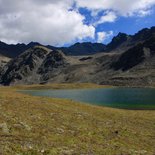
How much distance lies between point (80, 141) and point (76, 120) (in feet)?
26.3

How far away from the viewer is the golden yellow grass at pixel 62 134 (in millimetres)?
20844

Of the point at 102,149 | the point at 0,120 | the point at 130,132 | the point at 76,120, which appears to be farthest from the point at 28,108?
the point at 102,149

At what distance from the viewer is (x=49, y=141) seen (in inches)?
885

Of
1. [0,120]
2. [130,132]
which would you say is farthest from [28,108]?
[130,132]

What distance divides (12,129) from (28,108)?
945cm

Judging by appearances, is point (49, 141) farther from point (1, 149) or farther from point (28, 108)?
point (28, 108)

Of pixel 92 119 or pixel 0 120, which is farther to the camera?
pixel 92 119

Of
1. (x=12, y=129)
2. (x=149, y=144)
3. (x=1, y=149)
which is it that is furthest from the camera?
(x=149, y=144)

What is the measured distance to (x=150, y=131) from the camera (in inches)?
1284

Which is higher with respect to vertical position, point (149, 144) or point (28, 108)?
point (28, 108)

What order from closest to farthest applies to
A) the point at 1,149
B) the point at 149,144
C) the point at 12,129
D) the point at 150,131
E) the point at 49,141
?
the point at 1,149
the point at 49,141
the point at 12,129
the point at 149,144
the point at 150,131

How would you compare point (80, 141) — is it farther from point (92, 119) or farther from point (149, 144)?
point (92, 119)

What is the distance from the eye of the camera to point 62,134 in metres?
25.2

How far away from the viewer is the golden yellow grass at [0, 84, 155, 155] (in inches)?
821
